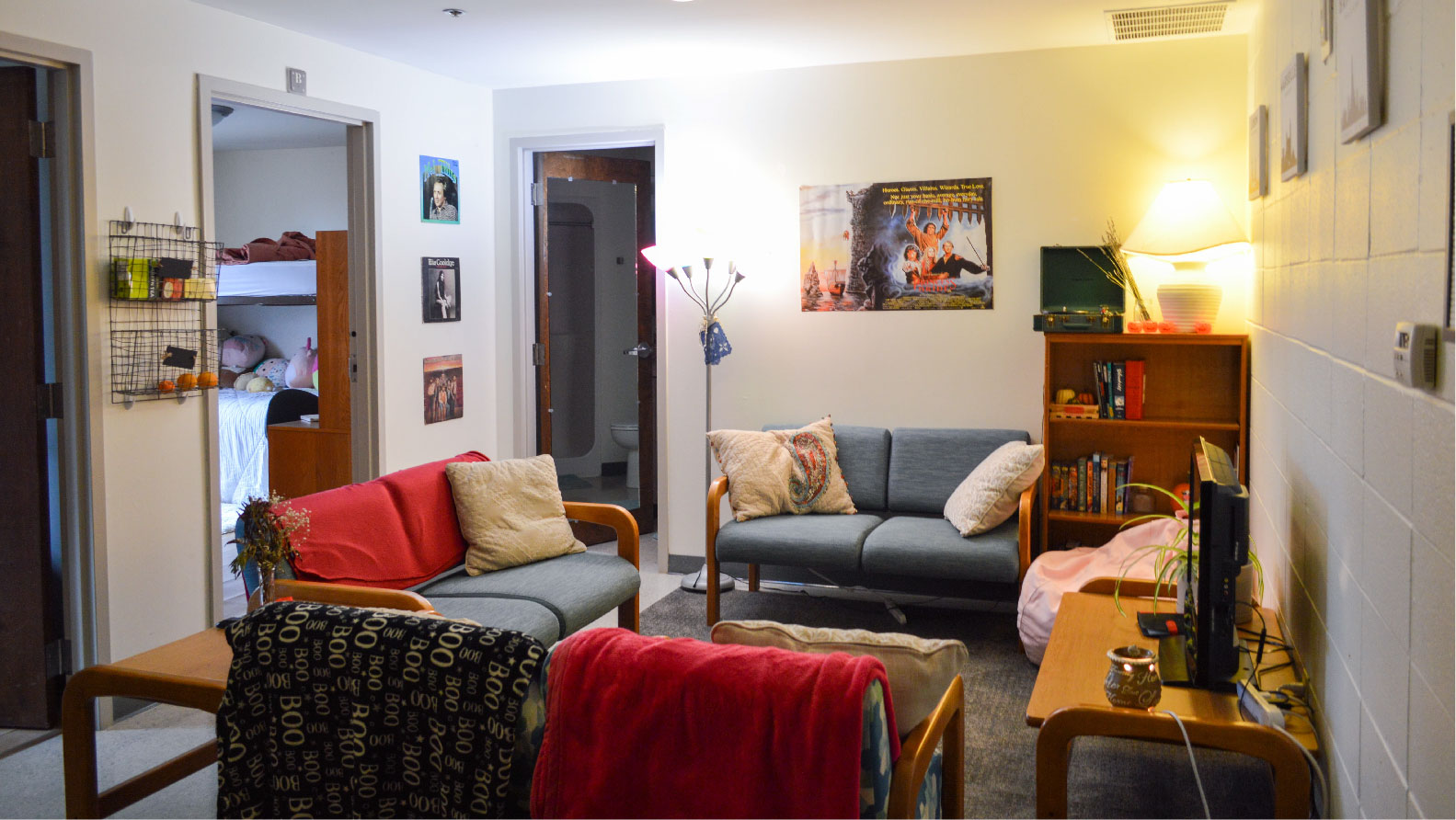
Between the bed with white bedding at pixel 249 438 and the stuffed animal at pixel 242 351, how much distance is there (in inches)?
52.5

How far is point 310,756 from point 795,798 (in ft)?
2.94

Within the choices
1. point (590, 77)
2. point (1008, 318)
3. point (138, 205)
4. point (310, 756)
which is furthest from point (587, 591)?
point (590, 77)

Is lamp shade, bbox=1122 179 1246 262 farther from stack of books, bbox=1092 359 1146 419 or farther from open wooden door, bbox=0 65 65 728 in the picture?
open wooden door, bbox=0 65 65 728

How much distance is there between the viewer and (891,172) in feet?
16.8

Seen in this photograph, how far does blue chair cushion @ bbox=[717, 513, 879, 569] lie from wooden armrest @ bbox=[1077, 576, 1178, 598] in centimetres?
120

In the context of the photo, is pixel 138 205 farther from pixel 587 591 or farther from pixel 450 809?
pixel 450 809

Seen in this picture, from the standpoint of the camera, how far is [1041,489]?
189 inches

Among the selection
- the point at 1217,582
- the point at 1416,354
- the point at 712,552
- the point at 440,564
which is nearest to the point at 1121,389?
the point at 712,552

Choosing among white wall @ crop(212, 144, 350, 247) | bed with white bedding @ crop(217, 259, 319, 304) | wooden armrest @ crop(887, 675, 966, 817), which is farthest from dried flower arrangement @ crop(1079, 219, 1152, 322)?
white wall @ crop(212, 144, 350, 247)

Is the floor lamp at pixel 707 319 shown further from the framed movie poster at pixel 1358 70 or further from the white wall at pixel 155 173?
the framed movie poster at pixel 1358 70

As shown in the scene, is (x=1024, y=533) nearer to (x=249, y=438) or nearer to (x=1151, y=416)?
(x=1151, y=416)

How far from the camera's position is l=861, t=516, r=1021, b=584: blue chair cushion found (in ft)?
13.8

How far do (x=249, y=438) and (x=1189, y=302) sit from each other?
509 cm

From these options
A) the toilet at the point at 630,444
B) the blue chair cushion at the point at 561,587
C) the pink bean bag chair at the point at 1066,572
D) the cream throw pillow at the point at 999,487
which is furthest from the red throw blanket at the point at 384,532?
the toilet at the point at 630,444
